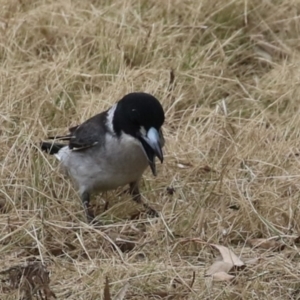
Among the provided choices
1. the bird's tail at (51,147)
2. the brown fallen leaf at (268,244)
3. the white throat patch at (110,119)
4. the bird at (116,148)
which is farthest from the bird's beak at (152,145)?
the bird's tail at (51,147)

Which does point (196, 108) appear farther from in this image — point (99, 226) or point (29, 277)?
point (29, 277)

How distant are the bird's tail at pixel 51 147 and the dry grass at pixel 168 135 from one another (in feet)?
0.23

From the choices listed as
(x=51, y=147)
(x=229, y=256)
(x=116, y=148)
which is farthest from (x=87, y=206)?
(x=229, y=256)

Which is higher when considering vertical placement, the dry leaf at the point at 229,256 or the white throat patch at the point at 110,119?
the white throat patch at the point at 110,119

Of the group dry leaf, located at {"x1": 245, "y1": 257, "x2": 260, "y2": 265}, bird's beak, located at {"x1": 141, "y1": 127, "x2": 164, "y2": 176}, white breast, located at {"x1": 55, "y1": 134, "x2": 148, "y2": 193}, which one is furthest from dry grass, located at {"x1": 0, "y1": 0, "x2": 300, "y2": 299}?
bird's beak, located at {"x1": 141, "y1": 127, "x2": 164, "y2": 176}

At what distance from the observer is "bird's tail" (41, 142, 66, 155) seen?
5.37 meters

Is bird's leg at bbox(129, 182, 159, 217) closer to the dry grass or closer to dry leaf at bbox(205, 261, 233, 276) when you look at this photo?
the dry grass

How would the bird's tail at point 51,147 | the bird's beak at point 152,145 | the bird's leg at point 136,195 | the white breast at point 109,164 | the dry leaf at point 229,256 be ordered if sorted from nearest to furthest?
the dry leaf at point 229,256
the bird's beak at point 152,145
the white breast at point 109,164
the bird's leg at point 136,195
the bird's tail at point 51,147

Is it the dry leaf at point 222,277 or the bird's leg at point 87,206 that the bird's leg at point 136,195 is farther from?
the dry leaf at point 222,277

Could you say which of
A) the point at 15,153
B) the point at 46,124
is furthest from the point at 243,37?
the point at 15,153

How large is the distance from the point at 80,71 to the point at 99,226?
5.47 ft

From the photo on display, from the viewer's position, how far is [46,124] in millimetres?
5773

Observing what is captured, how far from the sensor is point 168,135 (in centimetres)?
579

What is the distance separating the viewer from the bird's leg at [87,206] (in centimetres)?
496
